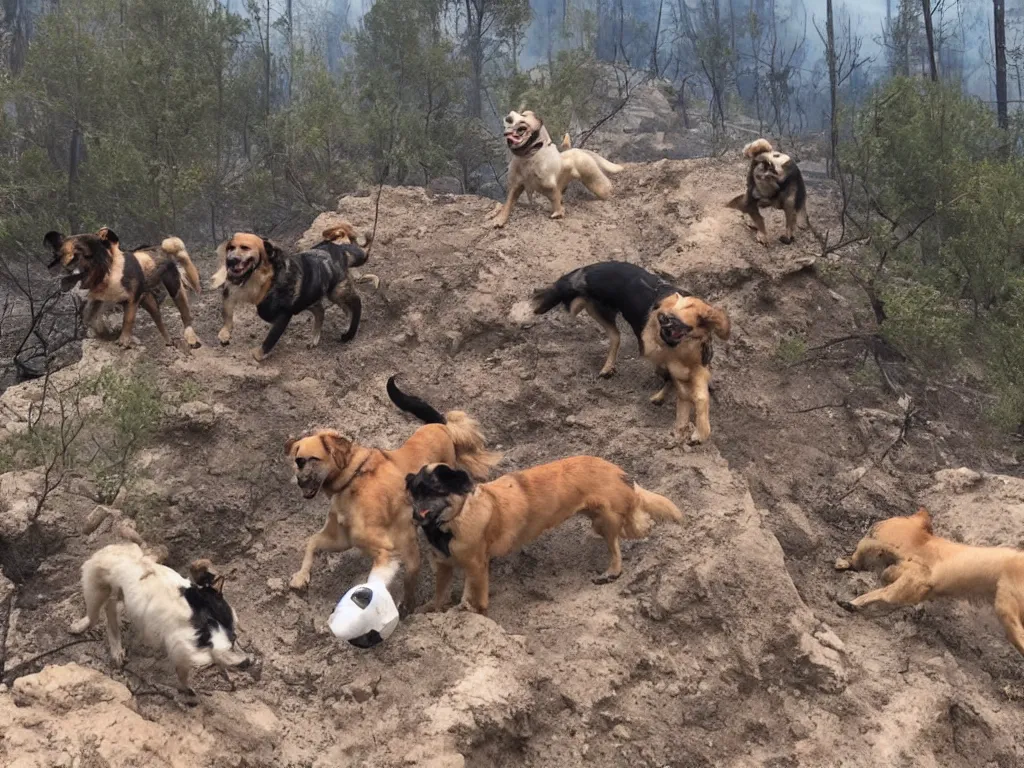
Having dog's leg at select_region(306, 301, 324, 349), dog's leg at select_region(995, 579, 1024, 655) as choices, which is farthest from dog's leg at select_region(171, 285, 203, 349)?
dog's leg at select_region(995, 579, 1024, 655)

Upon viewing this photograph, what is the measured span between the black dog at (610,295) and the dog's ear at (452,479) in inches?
104

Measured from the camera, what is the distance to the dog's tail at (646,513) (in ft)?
19.5

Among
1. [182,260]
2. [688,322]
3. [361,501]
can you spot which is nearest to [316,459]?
[361,501]

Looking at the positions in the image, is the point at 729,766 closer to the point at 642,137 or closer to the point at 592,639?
the point at 592,639

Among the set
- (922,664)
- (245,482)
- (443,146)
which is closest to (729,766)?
(922,664)

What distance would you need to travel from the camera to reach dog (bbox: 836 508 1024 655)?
543cm

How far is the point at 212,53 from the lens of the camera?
67.5 feet

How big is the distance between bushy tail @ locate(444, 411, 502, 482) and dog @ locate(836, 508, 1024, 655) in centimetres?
273

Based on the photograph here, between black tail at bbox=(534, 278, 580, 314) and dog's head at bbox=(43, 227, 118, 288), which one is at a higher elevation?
dog's head at bbox=(43, 227, 118, 288)

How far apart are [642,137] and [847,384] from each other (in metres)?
26.0

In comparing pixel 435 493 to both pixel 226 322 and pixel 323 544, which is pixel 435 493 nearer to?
pixel 323 544

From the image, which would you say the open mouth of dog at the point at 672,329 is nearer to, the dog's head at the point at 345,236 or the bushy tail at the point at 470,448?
the bushy tail at the point at 470,448

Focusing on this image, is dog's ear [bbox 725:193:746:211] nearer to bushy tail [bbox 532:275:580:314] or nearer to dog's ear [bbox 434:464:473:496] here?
bushy tail [bbox 532:275:580:314]

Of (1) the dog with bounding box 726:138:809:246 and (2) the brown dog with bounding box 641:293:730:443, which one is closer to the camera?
(2) the brown dog with bounding box 641:293:730:443
